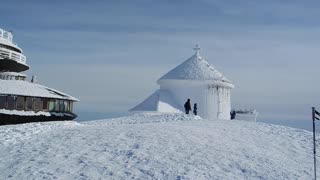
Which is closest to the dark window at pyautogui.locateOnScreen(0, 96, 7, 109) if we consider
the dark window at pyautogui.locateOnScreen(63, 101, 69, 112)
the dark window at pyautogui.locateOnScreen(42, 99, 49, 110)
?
the dark window at pyautogui.locateOnScreen(42, 99, 49, 110)

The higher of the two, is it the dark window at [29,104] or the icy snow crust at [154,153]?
the dark window at [29,104]

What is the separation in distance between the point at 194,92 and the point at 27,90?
21883 millimetres

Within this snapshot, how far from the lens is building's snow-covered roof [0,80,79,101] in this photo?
→ 2894 cm

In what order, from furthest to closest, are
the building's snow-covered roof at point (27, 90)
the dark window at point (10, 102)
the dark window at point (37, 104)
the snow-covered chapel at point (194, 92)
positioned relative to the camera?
1. the snow-covered chapel at point (194, 92)
2. the dark window at point (37, 104)
3. the building's snow-covered roof at point (27, 90)
4. the dark window at point (10, 102)

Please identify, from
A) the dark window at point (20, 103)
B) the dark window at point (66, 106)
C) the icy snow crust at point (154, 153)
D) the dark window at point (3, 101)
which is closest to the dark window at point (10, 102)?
the dark window at point (3, 101)

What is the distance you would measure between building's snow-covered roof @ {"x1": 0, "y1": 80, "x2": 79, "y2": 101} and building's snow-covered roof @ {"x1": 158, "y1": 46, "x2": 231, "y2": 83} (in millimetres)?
18166

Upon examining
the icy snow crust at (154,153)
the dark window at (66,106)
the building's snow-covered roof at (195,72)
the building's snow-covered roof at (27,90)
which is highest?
the building's snow-covered roof at (195,72)

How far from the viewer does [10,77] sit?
34.0 meters

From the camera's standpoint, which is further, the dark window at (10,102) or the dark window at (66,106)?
the dark window at (66,106)

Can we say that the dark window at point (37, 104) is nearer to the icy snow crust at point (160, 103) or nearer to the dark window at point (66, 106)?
the dark window at point (66, 106)

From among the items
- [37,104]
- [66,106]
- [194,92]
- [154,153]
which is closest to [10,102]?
[37,104]

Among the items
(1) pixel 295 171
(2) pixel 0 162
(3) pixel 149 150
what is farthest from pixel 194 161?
(2) pixel 0 162

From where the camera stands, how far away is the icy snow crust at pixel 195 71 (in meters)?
48.0

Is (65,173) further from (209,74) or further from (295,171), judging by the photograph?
(209,74)
